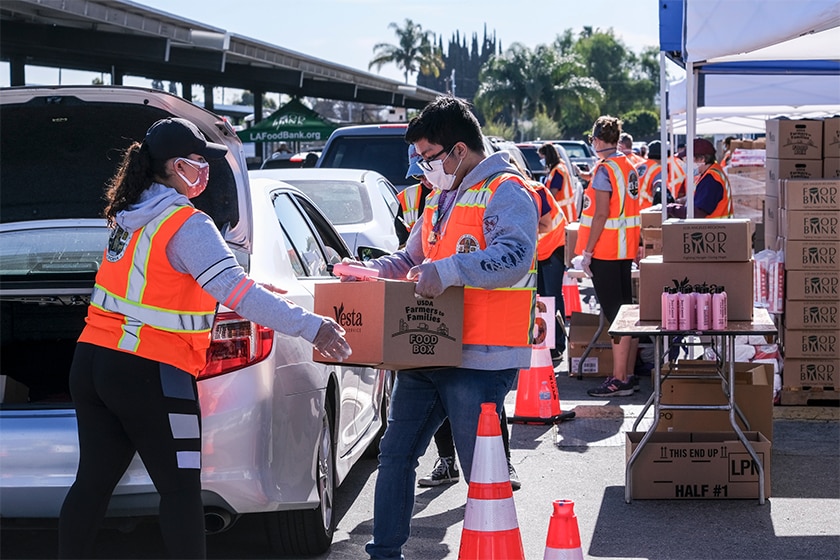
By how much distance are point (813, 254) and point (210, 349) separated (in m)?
5.24

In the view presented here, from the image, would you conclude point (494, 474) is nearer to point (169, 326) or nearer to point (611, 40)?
point (169, 326)

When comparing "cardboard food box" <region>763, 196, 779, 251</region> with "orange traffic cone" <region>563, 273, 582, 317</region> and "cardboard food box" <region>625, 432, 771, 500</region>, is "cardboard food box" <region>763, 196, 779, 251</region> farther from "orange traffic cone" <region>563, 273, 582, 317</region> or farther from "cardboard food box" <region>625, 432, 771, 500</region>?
"orange traffic cone" <region>563, 273, 582, 317</region>

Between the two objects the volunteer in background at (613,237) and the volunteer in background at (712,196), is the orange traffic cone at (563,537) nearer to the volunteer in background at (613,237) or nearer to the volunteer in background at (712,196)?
the volunteer in background at (613,237)

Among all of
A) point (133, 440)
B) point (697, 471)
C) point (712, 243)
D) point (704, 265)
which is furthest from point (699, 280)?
point (133, 440)

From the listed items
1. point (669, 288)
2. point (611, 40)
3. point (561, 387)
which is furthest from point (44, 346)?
point (611, 40)

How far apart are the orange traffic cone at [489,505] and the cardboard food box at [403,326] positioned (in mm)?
288

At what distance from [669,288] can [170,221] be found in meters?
3.34

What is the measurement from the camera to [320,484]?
5.20 meters

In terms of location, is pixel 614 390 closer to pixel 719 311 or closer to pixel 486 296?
pixel 719 311

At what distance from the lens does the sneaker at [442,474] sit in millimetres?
6727

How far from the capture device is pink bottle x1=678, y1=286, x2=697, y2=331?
20.6 feet

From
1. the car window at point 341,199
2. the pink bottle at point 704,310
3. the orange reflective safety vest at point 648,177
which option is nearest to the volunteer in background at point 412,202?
the car window at point 341,199

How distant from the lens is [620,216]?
9.38m

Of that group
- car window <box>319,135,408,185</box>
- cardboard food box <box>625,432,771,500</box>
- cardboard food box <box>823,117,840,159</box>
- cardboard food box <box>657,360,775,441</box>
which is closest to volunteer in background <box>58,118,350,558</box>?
cardboard food box <box>625,432,771,500</box>
